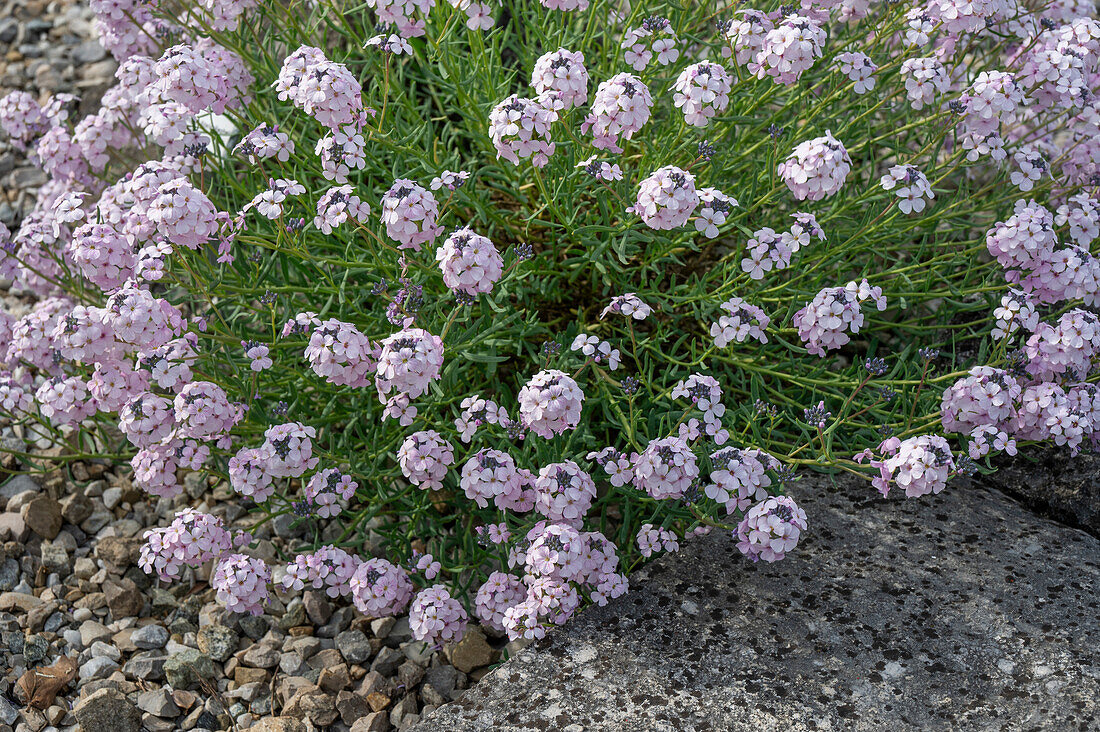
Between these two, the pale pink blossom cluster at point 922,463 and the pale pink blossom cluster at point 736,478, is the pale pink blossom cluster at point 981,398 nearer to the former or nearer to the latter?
the pale pink blossom cluster at point 922,463

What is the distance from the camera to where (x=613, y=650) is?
353 cm

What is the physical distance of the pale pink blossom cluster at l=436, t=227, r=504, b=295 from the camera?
11.1 feet

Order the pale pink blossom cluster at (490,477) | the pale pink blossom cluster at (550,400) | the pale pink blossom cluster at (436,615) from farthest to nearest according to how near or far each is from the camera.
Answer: the pale pink blossom cluster at (436,615), the pale pink blossom cluster at (490,477), the pale pink blossom cluster at (550,400)

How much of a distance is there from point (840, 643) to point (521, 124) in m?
2.18

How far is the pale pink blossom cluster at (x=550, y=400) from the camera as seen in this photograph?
335 centimetres

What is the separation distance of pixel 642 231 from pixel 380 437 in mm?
1517

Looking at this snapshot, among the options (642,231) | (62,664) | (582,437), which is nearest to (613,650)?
(582,437)

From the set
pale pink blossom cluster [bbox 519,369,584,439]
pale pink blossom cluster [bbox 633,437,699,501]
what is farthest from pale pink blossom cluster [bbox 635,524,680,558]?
pale pink blossom cluster [bbox 519,369,584,439]

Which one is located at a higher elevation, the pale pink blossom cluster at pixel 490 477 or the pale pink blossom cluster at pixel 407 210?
the pale pink blossom cluster at pixel 407 210

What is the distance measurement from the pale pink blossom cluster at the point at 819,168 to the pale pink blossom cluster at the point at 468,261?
1129mm

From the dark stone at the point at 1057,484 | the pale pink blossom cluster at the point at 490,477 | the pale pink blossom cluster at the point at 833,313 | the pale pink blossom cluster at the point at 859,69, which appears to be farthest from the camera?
the dark stone at the point at 1057,484

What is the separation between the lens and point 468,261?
3.38m

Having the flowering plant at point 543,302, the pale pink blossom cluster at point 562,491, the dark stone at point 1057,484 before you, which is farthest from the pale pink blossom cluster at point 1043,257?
the pale pink blossom cluster at point 562,491

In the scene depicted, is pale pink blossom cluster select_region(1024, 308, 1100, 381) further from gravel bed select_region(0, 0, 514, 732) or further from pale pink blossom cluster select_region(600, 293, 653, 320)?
gravel bed select_region(0, 0, 514, 732)
